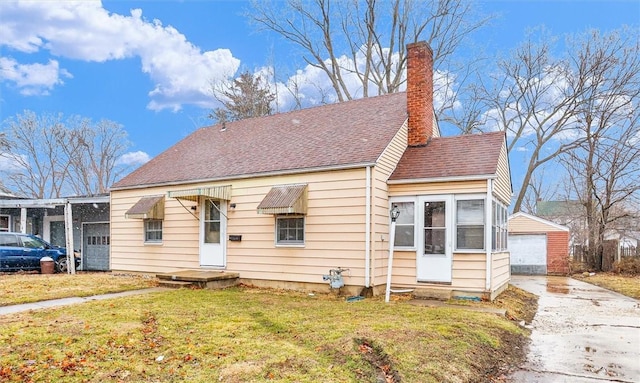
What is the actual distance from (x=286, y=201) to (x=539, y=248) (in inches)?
634

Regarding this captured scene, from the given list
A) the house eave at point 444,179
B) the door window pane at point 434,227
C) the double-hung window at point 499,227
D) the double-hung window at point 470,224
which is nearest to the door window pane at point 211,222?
the house eave at point 444,179

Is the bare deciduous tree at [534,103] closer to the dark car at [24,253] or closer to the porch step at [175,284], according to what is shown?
the porch step at [175,284]

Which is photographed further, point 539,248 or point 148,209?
point 539,248

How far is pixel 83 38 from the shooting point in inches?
701

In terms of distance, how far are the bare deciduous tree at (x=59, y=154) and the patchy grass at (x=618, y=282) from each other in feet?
101

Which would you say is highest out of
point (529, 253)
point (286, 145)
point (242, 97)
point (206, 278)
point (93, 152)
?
point (242, 97)

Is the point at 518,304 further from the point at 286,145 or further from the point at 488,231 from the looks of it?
the point at 286,145

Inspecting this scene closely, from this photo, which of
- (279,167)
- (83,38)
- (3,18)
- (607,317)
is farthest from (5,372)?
(83,38)

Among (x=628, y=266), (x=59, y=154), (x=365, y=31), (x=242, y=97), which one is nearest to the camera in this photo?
(x=628, y=266)

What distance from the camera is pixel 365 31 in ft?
83.4

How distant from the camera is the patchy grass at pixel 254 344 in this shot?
4.32m

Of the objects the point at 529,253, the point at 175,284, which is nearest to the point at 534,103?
the point at 529,253

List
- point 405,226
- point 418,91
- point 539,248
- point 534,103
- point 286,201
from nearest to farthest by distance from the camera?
point 286,201
point 405,226
point 418,91
point 539,248
point 534,103

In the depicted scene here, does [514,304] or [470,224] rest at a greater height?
[470,224]
